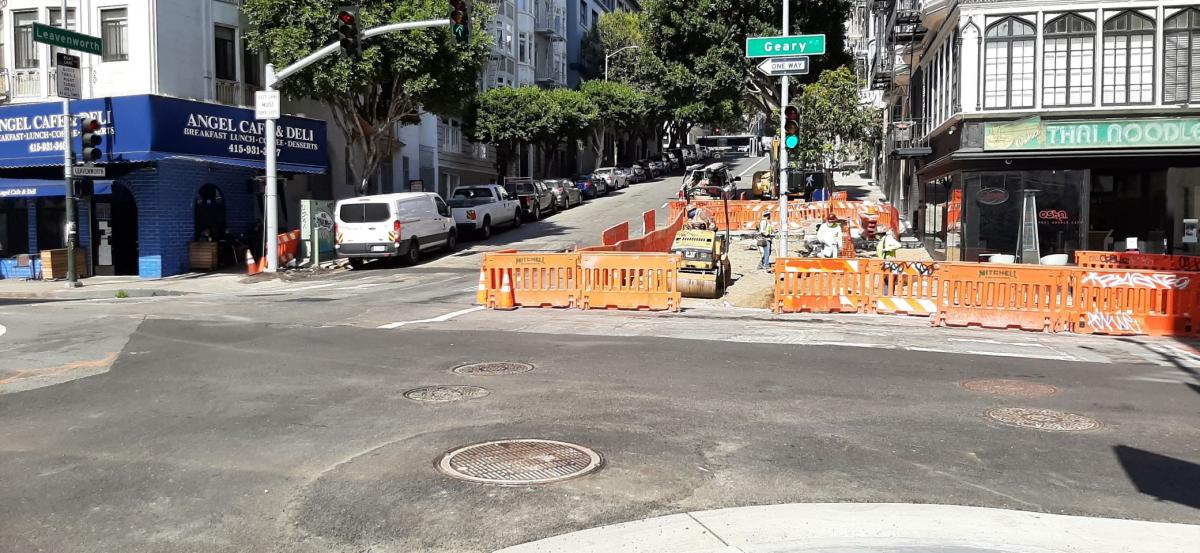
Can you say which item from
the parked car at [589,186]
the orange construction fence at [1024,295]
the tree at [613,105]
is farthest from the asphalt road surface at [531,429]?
the tree at [613,105]

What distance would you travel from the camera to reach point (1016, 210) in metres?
23.9

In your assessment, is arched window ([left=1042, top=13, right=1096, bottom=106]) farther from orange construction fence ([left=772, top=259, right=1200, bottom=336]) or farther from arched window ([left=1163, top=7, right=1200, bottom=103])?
orange construction fence ([left=772, top=259, right=1200, bottom=336])

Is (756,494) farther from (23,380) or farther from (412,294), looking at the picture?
(412,294)

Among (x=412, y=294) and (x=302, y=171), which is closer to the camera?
(x=412, y=294)

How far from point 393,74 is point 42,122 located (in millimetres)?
9664

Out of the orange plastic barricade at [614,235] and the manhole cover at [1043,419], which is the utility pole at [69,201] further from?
the manhole cover at [1043,419]

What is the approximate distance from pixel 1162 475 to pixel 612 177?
5121 cm

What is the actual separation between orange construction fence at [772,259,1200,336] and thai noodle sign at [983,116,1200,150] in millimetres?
9749

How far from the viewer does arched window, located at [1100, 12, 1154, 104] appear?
2277cm

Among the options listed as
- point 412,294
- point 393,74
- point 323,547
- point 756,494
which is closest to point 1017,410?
point 756,494

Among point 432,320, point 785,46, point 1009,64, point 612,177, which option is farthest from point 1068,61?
point 612,177

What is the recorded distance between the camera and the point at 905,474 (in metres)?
6.20

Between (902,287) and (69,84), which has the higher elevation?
(69,84)

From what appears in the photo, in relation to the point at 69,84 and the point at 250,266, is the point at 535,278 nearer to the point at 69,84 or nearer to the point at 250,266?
the point at 250,266
